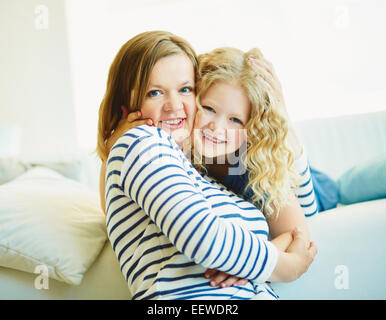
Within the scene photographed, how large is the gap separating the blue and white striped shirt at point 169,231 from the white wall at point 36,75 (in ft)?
7.43

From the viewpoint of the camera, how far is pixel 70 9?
284 cm

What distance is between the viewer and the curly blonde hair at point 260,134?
3.30ft

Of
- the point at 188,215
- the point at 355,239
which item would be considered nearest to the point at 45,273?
the point at 188,215

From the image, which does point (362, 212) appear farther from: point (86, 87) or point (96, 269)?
point (86, 87)

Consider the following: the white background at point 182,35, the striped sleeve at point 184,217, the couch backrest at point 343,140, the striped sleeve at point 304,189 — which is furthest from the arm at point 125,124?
the white background at point 182,35

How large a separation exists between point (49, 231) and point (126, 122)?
351 mm

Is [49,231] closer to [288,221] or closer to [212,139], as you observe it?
[212,139]

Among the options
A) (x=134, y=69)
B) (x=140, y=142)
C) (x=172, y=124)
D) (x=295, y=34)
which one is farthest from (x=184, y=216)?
(x=295, y=34)

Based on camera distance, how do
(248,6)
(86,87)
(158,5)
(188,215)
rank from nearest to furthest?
(188,215)
(248,6)
(158,5)
(86,87)

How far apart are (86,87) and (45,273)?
2250 mm

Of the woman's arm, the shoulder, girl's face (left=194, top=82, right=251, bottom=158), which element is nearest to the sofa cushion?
girl's face (left=194, top=82, right=251, bottom=158)

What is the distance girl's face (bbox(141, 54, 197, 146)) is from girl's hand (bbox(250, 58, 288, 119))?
204mm

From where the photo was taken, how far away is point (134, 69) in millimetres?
957

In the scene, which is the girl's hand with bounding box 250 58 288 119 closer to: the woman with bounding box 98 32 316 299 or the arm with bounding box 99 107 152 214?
the woman with bounding box 98 32 316 299
